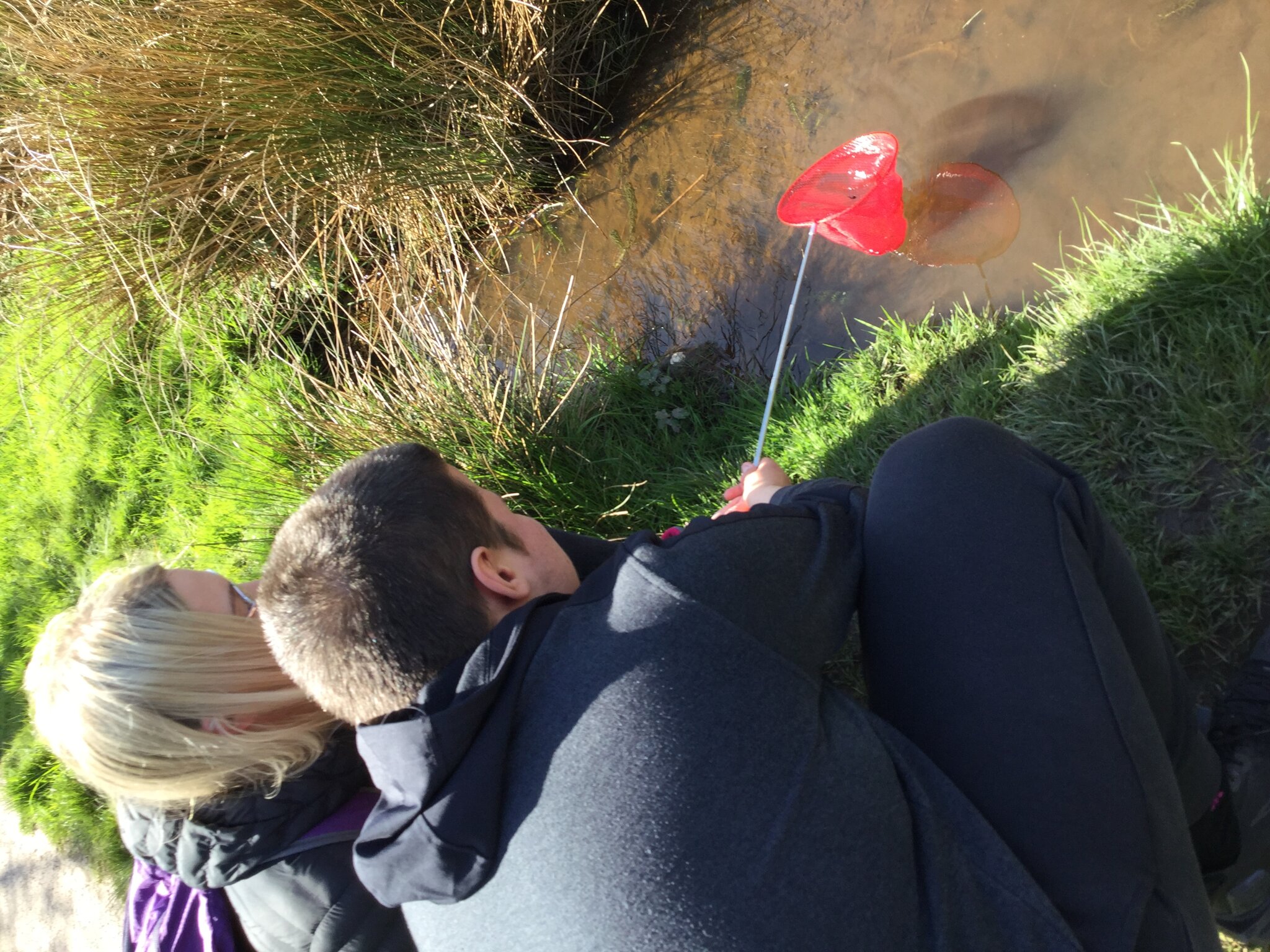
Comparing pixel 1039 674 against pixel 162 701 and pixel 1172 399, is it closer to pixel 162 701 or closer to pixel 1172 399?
pixel 1172 399

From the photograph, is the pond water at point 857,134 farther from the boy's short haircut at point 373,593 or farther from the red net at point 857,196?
the boy's short haircut at point 373,593

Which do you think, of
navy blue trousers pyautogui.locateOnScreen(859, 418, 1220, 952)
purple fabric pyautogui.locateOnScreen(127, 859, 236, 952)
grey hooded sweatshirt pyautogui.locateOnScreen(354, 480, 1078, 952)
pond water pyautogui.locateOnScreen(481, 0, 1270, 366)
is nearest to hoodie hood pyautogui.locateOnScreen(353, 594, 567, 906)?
grey hooded sweatshirt pyautogui.locateOnScreen(354, 480, 1078, 952)

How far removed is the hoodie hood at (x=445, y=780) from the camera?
41.0 inches

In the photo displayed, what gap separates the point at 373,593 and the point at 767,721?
57cm

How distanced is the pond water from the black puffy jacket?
1915 millimetres

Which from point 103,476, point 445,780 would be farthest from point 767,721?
point 103,476

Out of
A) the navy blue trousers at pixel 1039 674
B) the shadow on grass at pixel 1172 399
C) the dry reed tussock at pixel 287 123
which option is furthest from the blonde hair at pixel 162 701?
the shadow on grass at pixel 1172 399

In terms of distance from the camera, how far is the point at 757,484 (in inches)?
76.7

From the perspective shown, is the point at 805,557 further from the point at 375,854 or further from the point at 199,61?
the point at 199,61

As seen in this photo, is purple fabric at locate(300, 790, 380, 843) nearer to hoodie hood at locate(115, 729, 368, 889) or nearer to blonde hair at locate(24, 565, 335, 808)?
hoodie hood at locate(115, 729, 368, 889)

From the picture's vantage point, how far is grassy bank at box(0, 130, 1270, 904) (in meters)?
1.85

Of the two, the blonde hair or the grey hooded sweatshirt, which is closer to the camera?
the grey hooded sweatshirt

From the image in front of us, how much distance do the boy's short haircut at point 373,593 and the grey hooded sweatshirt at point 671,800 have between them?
6 cm

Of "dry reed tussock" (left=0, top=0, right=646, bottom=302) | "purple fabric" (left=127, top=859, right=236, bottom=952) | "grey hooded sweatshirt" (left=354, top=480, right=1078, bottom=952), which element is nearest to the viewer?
"grey hooded sweatshirt" (left=354, top=480, right=1078, bottom=952)
